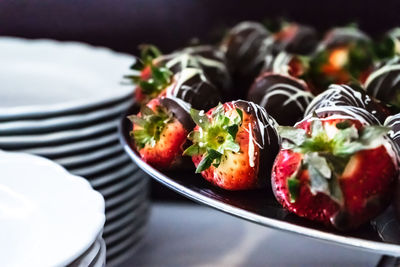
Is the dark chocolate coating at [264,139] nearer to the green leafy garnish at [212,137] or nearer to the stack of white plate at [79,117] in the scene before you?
the green leafy garnish at [212,137]

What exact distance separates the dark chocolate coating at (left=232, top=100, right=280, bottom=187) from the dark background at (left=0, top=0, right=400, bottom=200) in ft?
1.68

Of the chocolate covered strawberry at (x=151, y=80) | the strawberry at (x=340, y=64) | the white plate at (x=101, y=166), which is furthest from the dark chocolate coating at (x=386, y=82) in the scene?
the white plate at (x=101, y=166)

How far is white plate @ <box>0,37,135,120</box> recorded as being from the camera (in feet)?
3.30

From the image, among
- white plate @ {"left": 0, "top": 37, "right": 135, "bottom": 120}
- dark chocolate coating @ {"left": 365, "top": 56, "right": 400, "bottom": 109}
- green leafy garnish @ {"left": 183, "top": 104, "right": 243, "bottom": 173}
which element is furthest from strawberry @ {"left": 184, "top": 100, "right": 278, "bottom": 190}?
white plate @ {"left": 0, "top": 37, "right": 135, "bottom": 120}

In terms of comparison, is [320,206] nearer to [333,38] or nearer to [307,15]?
[333,38]

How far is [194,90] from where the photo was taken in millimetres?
774

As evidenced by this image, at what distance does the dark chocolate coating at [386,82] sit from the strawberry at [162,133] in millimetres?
251

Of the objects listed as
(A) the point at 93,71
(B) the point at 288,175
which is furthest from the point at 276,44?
(B) the point at 288,175

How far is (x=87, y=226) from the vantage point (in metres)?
0.59

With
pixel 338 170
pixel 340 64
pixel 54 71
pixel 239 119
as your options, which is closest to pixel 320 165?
pixel 338 170

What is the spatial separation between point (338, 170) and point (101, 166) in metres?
0.43

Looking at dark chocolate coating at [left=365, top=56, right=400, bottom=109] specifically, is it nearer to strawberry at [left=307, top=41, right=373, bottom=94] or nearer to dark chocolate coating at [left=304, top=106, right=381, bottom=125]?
strawberry at [left=307, top=41, right=373, bottom=94]

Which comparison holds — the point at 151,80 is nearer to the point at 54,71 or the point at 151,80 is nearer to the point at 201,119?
the point at 201,119

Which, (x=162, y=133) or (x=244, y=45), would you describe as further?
(x=244, y=45)
